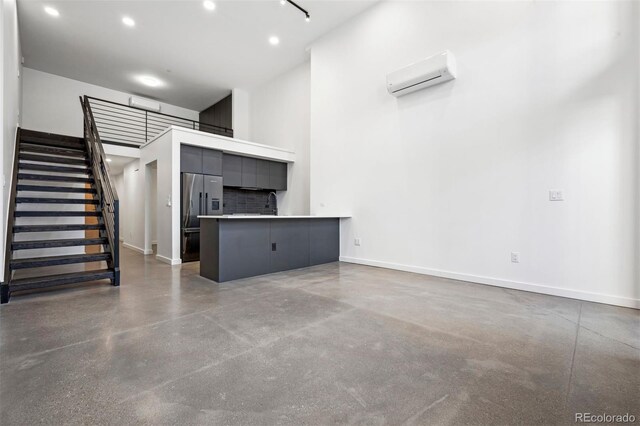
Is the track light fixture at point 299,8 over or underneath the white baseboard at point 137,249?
over

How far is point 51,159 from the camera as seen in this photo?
5.03 meters

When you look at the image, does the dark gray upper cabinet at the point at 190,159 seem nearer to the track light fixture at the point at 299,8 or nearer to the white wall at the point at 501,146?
the white wall at the point at 501,146

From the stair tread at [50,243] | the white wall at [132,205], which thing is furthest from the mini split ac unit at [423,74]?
the white wall at [132,205]

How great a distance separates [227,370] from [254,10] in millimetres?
5820

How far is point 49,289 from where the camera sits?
358 cm

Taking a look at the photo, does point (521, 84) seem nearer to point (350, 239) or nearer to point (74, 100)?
point (350, 239)

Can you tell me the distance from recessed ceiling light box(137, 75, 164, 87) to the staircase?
258 centimetres

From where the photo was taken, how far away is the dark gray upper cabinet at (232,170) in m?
6.52

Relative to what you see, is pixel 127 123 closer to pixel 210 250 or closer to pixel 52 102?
pixel 52 102

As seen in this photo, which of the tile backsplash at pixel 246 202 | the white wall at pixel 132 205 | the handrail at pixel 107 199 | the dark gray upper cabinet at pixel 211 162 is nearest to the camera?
the handrail at pixel 107 199

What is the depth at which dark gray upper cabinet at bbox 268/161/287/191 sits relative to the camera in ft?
24.1

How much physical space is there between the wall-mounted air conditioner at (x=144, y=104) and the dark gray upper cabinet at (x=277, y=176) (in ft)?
14.6

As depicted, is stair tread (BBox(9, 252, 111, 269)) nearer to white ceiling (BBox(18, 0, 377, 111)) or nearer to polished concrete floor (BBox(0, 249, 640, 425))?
polished concrete floor (BBox(0, 249, 640, 425))

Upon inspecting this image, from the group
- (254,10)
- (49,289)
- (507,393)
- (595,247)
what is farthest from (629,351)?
(254,10)
